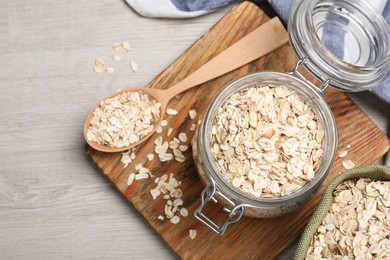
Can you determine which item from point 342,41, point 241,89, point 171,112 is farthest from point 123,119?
point 342,41

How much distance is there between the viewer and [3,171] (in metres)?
1.15

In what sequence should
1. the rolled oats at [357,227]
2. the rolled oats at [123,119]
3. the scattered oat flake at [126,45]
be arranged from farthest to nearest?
the scattered oat flake at [126,45] → the rolled oats at [123,119] → the rolled oats at [357,227]

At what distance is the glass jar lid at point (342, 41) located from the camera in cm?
98

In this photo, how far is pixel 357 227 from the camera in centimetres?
92

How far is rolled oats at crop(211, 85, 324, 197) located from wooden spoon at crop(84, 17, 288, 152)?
5.9 inches

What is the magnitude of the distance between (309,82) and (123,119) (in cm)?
36

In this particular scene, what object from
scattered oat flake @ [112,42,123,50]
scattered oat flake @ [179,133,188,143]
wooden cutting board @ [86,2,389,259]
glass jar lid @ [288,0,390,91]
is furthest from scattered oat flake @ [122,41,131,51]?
glass jar lid @ [288,0,390,91]

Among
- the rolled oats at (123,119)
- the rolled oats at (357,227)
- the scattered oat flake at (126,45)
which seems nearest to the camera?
the rolled oats at (357,227)

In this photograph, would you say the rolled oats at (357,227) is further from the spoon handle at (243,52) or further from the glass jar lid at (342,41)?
the spoon handle at (243,52)

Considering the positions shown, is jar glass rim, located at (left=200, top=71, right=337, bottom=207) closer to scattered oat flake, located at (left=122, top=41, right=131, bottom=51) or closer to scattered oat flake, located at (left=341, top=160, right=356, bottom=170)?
scattered oat flake, located at (left=341, top=160, right=356, bottom=170)

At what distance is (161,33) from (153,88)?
138 millimetres

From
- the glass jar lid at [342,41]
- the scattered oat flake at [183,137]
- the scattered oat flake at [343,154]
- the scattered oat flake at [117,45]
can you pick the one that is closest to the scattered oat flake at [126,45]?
the scattered oat flake at [117,45]

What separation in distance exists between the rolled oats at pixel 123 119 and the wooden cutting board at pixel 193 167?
0.04 meters

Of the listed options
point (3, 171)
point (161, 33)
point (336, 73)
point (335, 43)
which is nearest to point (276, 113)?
point (336, 73)
